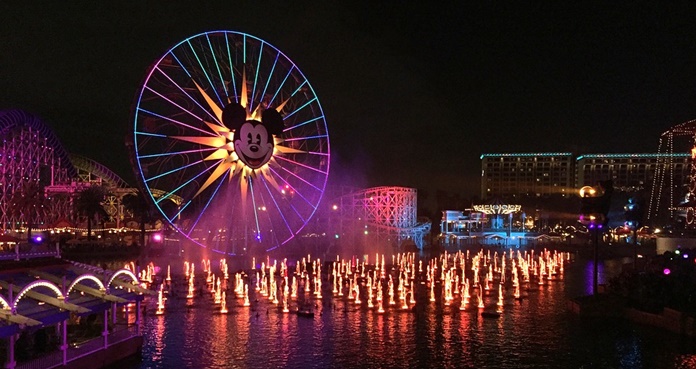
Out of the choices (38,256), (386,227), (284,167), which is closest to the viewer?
(38,256)

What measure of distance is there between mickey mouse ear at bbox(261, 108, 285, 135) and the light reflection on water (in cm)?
1900

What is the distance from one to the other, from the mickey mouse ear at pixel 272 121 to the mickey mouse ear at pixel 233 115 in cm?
308

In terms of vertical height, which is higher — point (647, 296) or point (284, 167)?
point (284, 167)

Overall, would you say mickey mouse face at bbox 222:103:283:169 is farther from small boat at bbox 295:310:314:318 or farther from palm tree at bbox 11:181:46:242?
palm tree at bbox 11:181:46:242

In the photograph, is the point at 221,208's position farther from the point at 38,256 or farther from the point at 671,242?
the point at 671,242

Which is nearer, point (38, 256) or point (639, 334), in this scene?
point (38, 256)

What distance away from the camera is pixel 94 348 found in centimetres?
2330

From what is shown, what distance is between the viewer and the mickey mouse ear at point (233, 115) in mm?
51031

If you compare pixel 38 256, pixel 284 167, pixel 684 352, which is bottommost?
pixel 684 352

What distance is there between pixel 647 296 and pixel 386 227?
234 ft

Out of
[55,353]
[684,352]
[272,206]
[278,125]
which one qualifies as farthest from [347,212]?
[55,353]

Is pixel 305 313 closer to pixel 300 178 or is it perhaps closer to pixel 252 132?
pixel 252 132

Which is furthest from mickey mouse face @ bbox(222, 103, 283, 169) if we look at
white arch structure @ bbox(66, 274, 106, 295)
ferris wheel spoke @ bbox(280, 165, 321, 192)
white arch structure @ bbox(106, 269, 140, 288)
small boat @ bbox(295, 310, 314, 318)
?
white arch structure @ bbox(66, 274, 106, 295)

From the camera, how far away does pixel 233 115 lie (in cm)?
5150
